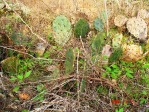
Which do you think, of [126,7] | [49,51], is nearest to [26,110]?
A: [49,51]

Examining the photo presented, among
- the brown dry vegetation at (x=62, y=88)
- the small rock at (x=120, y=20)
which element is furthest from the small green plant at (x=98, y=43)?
the small rock at (x=120, y=20)

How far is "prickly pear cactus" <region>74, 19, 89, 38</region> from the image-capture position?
8.96 feet

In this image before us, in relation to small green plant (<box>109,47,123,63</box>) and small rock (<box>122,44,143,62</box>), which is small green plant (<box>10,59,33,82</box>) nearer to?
small green plant (<box>109,47,123,63</box>)

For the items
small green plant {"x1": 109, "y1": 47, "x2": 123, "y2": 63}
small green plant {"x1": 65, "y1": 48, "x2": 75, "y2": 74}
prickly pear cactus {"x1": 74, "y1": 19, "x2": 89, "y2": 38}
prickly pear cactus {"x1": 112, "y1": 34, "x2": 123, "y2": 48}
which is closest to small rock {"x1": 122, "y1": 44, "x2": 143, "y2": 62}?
prickly pear cactus {"x1": 112, "y1": 34, "x2": 123, "y2": 48}

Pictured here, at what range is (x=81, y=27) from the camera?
2.74m

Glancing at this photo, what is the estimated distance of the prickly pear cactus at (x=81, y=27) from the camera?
108 inches

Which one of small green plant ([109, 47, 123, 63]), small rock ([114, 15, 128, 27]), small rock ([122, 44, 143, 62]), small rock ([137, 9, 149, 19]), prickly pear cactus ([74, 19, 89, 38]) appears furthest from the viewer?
small rock ([137, 9, 149, 19])

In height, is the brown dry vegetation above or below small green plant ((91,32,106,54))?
below

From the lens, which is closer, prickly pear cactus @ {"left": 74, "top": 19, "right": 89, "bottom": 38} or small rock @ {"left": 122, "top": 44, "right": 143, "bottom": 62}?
prickly pear cactus @ {"left": 74, "top": 19, "right": 89, "bottom": 38}

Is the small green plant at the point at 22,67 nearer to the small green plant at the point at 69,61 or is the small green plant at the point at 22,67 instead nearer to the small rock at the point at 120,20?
the small green plant at the point at 69,61

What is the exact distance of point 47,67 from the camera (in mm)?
2664

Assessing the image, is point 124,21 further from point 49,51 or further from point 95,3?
point 49,51

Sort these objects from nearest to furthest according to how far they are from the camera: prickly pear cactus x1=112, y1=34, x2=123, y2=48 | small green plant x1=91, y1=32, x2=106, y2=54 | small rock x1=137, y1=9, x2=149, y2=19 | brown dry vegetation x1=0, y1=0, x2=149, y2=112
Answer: brown dry vegetation x1=0, y1=0, x2=149, y2=112 → small green plant x1=91, y1=32, x2=106, y2=54 → prickly pear cactus x1=112, y1=34, x2=123, y2=48 → small rock x1=137, y1=9, x2=149, y2=19

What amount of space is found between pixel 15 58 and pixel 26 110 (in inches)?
21.9
